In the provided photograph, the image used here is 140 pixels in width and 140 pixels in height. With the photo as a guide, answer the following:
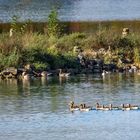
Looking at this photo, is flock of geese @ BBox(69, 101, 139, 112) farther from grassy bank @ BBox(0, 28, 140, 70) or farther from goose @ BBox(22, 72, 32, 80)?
grassy bank @ BBox(0, 28, 140, 70)

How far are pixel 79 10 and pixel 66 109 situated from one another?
4599 centimetres

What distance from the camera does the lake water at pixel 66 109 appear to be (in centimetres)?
2967

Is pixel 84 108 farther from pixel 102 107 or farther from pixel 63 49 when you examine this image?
pixel 63 49

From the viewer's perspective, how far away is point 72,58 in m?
43.5

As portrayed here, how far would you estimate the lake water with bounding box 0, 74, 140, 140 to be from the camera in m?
29.7

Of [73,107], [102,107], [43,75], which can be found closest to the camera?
[102,107]

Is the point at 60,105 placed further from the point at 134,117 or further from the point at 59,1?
the point at 59,1

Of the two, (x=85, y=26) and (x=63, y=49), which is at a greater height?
(x=85, y=26)

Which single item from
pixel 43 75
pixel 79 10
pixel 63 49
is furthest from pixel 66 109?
pixel 79 10

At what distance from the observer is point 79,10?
79312 millimetres

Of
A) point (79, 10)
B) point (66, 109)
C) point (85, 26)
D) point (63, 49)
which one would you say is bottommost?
point (66, 109)

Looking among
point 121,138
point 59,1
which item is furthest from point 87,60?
point 59,1

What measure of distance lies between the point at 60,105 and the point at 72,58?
356 inches

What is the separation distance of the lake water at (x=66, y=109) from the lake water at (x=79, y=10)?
2515cm
